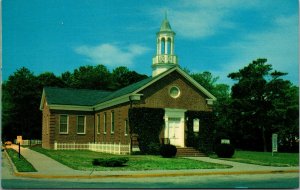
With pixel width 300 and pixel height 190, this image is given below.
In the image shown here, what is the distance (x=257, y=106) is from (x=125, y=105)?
11.9 m

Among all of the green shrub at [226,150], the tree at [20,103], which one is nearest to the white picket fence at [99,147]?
the tree at [20,103]

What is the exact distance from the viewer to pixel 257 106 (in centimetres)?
3606

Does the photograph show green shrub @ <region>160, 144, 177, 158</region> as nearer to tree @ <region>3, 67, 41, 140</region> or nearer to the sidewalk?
the sidewalk

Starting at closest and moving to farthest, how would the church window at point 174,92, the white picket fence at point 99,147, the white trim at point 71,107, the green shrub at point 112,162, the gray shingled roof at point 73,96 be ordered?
the green shrub at point 112,162 → the white picket fence at point 99,147 → the church window at point 174,92 → the white trim at point 71,107 → the gray shingled roof at point 73,96

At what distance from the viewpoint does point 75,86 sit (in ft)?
126

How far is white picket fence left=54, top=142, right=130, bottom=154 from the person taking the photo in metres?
28.3

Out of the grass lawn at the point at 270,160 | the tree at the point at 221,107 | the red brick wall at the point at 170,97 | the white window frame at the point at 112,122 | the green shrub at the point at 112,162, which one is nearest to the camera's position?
the green shrub at the point at 112,162

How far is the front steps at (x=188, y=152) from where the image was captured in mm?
28094

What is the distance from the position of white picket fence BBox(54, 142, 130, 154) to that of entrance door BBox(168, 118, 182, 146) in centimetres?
290

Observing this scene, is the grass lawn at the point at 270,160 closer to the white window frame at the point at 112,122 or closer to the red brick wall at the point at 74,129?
the white window frame at the point at 112,122

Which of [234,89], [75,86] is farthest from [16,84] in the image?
[234,89]

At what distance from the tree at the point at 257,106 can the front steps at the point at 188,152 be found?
6.28 m

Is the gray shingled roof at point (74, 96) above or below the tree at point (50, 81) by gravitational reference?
below

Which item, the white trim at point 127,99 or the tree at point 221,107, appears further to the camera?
the tree at point 221,107
